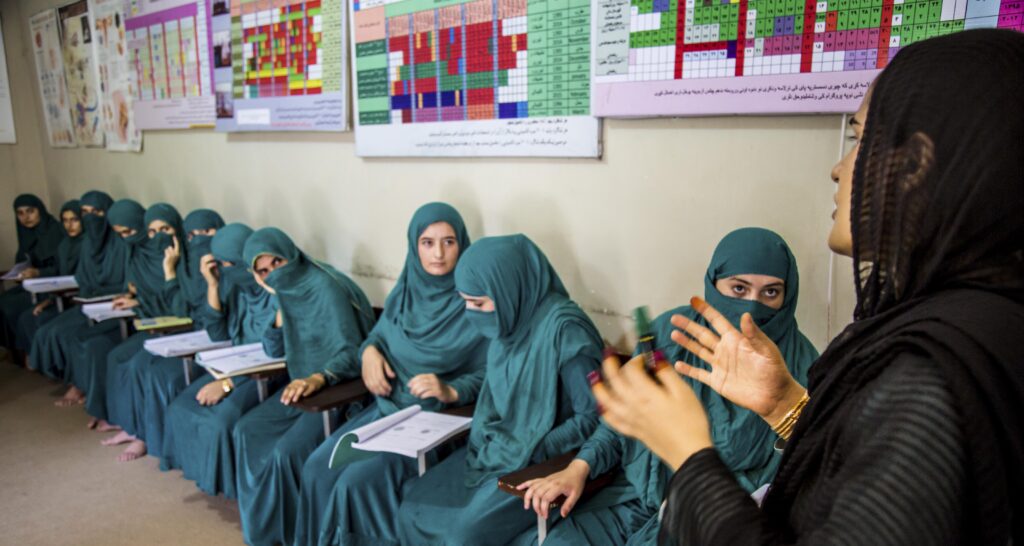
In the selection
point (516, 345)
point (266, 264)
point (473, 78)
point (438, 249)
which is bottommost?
point (516, 345)

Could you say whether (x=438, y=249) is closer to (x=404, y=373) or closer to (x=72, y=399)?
(x=404, y=373)

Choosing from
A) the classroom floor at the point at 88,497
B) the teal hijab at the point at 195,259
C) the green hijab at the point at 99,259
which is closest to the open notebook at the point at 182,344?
the teal hijab at the point at 195,259

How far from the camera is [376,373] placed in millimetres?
2414

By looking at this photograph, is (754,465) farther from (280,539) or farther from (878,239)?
(280,539)

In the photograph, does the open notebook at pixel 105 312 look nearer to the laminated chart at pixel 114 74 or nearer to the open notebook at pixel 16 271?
the open notebook at pixel 16 271

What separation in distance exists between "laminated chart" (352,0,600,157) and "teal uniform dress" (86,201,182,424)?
5.08 ft

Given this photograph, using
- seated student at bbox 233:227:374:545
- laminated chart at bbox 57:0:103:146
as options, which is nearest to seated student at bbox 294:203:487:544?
seated student at bbox 233:227:374:545

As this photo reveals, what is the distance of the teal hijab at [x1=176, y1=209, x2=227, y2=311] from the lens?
3.56 metres

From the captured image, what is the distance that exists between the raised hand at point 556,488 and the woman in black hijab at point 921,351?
0.83 m

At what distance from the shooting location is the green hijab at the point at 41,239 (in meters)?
4.96

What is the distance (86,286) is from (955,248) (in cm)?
483

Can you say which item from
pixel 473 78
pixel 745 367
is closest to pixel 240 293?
pixel 473 78

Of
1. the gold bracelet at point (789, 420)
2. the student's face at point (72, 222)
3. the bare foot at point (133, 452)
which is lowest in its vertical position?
the bare foot at point (133, 452)

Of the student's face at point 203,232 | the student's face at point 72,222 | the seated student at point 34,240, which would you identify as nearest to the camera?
the student's face at point 203,232
